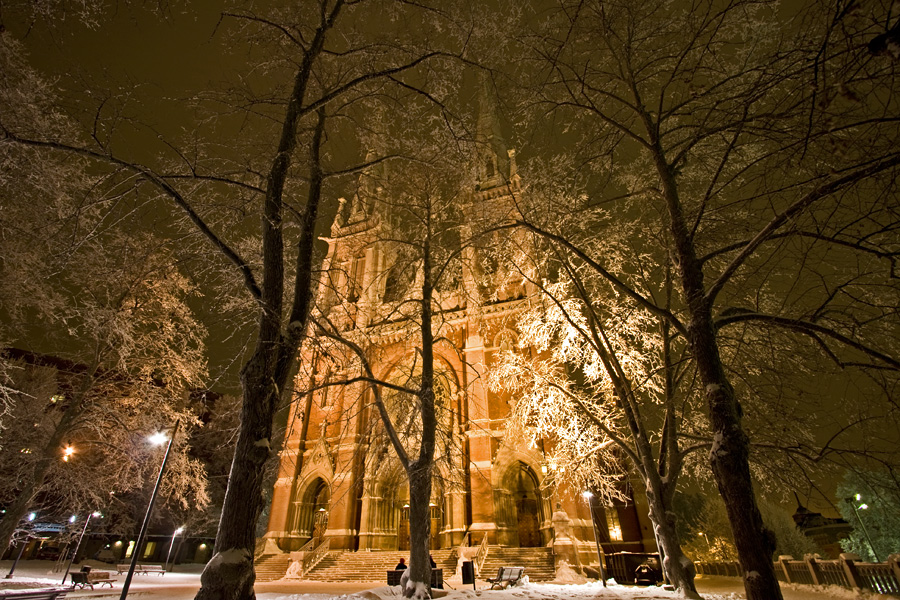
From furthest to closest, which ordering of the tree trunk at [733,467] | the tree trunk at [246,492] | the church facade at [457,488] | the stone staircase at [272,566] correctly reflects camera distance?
the stone staircase at [272,566] < the church facade at [457,488] < the tree trunk at [733,467] < the tree trunk at [246,492]

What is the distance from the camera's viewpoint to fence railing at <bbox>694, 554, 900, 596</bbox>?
10.0 metres

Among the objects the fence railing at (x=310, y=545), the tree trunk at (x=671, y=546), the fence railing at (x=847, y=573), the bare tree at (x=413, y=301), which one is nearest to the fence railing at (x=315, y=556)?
the fence railing at (x=310, y=545)

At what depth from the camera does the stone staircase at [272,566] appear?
18953 millimetres

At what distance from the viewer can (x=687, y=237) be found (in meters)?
5.29

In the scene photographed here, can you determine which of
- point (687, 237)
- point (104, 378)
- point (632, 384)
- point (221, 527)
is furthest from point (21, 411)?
point (687, 237)

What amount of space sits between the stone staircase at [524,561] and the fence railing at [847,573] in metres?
6.13

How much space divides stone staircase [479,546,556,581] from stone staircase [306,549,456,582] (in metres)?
1.64

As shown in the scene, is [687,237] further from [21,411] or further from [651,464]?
[21,411]

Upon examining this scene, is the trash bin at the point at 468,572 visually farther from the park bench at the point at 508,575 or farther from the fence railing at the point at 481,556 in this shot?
the fence railing at the point at 481,556

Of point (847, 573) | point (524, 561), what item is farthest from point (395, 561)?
point (847, 573)

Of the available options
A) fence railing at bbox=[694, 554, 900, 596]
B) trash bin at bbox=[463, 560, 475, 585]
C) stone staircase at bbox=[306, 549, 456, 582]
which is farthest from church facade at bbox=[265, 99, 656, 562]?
fence railing at bbox=[694, 554, 900, 596]

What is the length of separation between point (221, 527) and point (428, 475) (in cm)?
553

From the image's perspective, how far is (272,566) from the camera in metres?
19.6

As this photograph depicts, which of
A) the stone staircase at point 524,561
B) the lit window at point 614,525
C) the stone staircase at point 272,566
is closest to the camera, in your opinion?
the stone staircase at point 524,561
